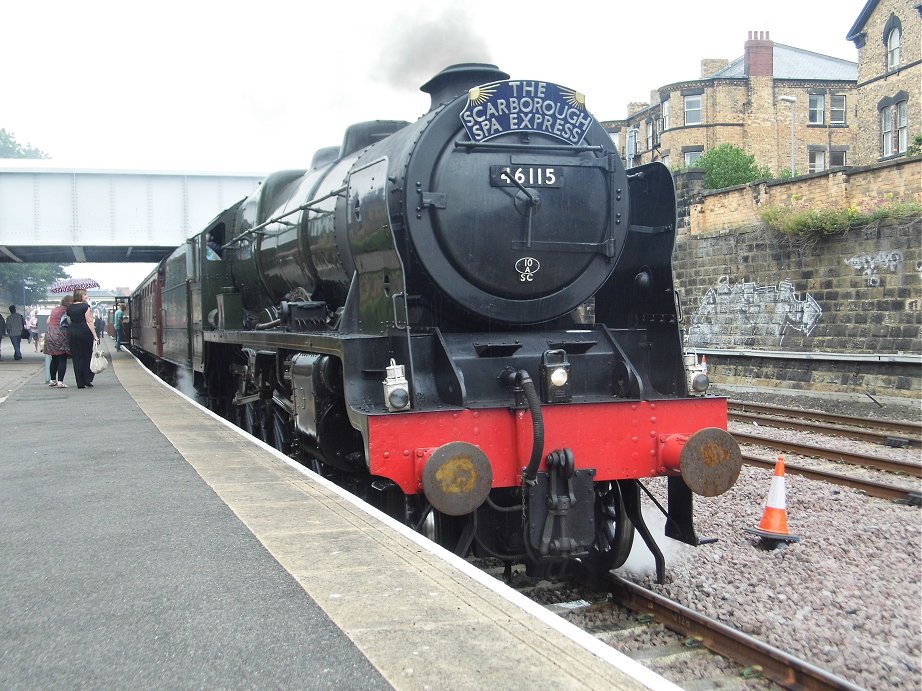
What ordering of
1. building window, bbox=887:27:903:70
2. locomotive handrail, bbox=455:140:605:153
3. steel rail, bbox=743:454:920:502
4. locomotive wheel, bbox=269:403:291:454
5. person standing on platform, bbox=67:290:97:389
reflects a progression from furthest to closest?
building window, bbox=887:27:903:70 → person standing on platform, bbox=67:290:97:389 → locomotive wheel, bbox=269:403:291:454 → steel rail, bbox=743:454:920:502 → locomotive handrail, bbox=455:140:605:153

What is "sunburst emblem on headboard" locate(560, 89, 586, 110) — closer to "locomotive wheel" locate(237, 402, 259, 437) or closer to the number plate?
the number plate

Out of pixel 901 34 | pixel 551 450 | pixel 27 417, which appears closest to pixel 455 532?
pixel 551 450

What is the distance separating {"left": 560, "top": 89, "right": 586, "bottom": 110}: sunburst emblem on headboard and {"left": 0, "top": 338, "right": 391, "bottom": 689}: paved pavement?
3.06m

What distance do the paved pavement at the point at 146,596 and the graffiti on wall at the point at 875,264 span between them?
39.2 feet

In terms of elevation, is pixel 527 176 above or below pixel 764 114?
below

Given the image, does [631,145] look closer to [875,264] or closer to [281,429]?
[281,429]

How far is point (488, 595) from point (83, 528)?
7.53ft

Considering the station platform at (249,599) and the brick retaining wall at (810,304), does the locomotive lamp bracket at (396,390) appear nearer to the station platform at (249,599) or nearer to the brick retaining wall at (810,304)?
the station platform at (249,599)

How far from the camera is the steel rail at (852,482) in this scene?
21.7 ft

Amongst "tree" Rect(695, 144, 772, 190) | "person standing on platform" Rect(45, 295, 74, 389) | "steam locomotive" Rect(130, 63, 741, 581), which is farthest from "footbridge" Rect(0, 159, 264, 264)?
"steam locomotive" Rect(130, 63, 741, 581)

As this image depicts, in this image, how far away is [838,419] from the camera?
11.1 meters

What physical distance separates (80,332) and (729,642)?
34.4ft

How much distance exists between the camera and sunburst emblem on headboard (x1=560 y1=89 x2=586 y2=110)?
5088mm

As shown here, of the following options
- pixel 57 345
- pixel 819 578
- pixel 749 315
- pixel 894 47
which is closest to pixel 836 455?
pixel 819 578
